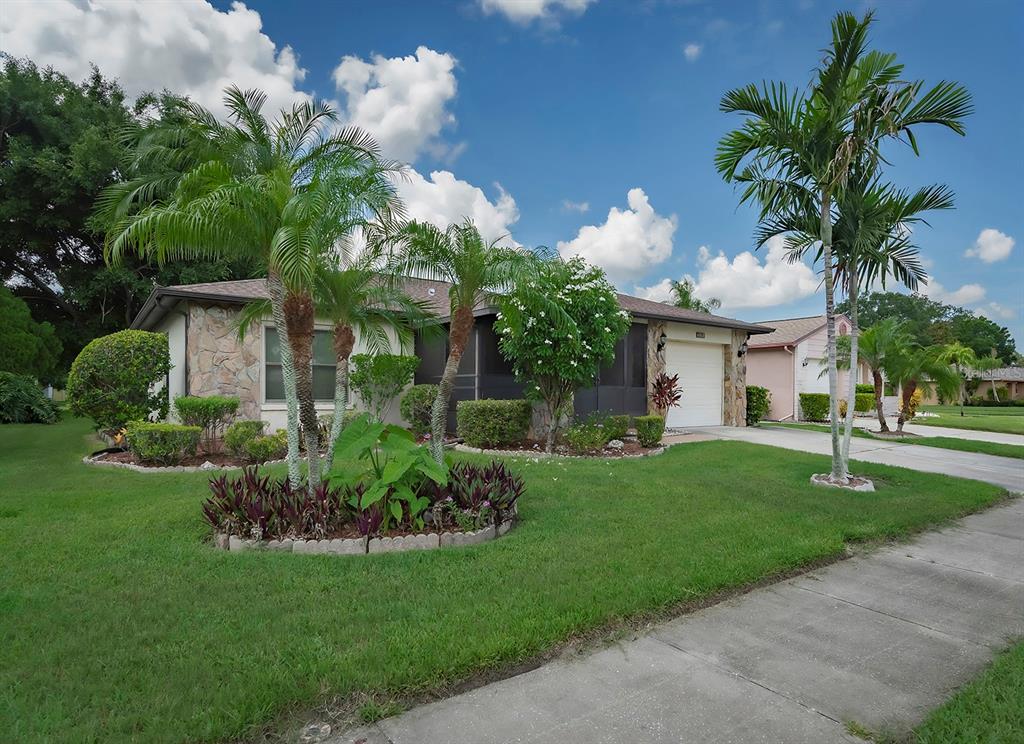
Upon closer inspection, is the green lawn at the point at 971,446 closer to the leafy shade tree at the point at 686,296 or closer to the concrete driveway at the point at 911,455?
the concrete driveway at the point at 911,455

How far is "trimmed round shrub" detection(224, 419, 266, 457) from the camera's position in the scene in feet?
30.2

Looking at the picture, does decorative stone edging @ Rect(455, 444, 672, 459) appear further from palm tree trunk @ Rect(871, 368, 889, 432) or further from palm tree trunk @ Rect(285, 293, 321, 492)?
palm tree trunk @ Rect(871, 368, 889, 432)

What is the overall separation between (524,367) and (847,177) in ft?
19.1

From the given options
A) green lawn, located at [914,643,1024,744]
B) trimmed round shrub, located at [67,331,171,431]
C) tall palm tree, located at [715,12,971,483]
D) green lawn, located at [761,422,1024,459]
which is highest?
tall palm tree, located at [715,12,971,483]

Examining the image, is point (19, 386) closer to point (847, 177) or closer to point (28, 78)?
point (28, 78)

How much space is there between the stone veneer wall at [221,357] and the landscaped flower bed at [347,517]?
5896 millimetres

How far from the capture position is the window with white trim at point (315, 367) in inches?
435

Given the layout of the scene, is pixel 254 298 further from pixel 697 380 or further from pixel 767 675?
pixel 697 380

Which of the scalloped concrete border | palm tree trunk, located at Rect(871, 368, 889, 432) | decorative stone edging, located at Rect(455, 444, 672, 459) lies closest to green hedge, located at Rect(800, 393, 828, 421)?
palm tree trunk, located at Rect(871, 368, 889, 432)

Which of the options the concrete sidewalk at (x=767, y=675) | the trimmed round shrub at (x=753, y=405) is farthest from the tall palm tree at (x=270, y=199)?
the trimmed round shrub at (x=753, y=405)

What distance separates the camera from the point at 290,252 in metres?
4.64

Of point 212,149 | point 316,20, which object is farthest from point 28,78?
point 212,149

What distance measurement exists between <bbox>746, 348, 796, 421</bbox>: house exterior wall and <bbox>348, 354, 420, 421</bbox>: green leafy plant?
13.7 meters

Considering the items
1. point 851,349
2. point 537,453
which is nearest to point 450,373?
point 537,453
